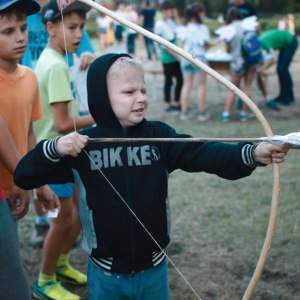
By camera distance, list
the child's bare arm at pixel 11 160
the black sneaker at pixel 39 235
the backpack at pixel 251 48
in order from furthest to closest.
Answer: the backpack at pixel 251 48
the black sneaker at pixel 39 235
the child's bare arm at pixel 11 160

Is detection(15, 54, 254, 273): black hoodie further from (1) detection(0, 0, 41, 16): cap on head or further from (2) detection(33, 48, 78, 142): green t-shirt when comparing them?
(2) detection(33, 48, 78, 142): green t-shirt

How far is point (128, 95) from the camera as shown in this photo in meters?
2.03

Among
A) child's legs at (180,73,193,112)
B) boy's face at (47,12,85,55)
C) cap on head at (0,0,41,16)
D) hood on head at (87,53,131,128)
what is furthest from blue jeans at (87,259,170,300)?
child's legs at (180,73,193,112)

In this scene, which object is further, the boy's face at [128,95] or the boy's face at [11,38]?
the boy's face at [11,38]

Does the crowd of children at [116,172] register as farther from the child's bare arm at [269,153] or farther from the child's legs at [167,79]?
the child's legs at [167,79]

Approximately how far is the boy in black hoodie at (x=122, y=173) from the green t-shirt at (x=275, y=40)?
7.02m

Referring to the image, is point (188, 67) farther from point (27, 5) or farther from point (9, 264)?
point (9, 264)

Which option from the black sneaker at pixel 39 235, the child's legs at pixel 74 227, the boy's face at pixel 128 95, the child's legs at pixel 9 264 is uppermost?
the boy's face at pixel 128 95

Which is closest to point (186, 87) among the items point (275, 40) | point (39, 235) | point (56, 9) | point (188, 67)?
point (188, 67)

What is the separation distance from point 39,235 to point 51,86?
1.41 m

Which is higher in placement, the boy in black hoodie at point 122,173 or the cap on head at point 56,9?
the cap on head at point 56,9

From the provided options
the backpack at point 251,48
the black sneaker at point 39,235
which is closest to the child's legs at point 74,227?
the black sneaker at point 39,235

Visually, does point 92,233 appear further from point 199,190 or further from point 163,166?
point 199,190

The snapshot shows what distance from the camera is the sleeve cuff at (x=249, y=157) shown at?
184cm
